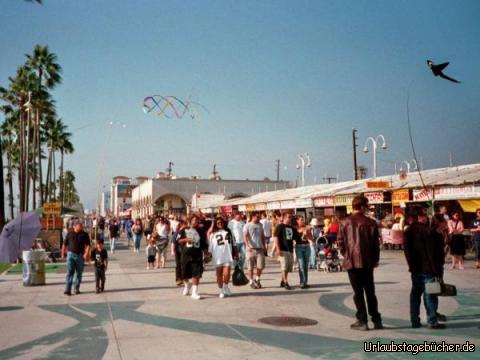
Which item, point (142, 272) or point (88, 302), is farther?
point (142, 272)

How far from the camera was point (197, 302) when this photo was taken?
984 centimetres

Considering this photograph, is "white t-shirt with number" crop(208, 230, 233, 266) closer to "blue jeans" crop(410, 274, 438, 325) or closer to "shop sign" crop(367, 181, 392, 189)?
"blue jeans" crop(410, 274, 438, 325)

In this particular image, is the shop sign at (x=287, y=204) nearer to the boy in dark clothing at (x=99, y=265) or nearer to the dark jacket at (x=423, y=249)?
the boy in dark clothing at (x=99, y=265)

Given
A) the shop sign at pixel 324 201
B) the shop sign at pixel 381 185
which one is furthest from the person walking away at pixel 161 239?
the shop sign at pixel 324 201

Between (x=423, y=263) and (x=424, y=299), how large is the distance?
0.57m

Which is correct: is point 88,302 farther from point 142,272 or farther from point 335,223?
point 335,223

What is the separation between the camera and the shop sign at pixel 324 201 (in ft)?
92.2

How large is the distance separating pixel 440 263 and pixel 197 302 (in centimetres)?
472

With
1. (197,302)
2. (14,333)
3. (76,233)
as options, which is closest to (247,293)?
(197,302)

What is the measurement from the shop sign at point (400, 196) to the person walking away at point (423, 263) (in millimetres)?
16551

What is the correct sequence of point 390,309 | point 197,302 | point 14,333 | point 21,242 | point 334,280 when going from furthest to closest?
point 21,242, point 334,280, point 197,302, point 390,309, point 14,333

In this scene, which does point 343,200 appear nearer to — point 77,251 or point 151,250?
point 151,250

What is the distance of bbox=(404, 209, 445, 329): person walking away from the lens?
720 centimetres

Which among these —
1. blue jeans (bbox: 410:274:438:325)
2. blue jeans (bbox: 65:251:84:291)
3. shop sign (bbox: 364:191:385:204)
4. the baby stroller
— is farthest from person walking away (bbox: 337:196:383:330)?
shop sign (bbox: 364:191:385:204)
